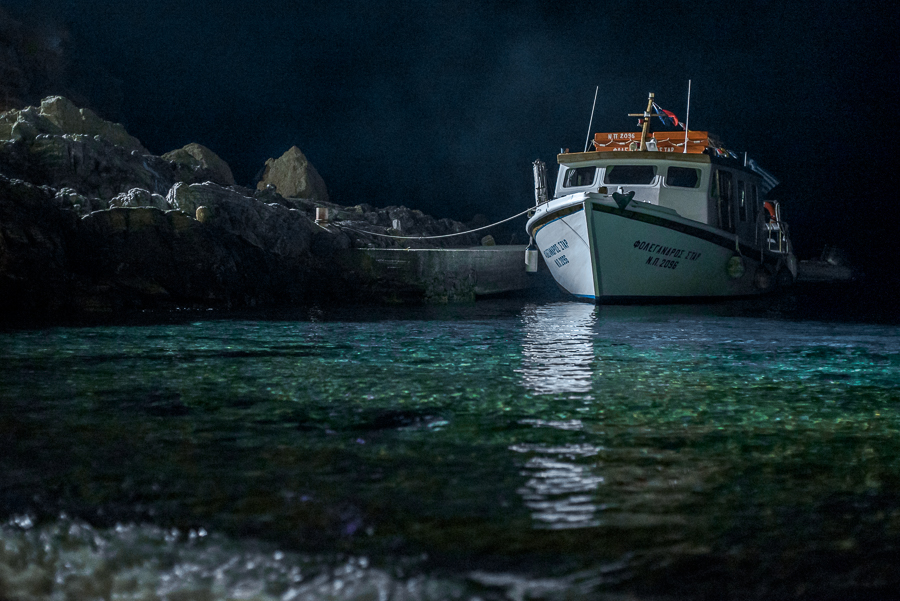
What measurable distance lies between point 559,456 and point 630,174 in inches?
556

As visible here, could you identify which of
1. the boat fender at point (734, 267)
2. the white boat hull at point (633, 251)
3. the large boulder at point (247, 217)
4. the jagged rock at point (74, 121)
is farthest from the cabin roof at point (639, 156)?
the jagged rock at point (74, 121)

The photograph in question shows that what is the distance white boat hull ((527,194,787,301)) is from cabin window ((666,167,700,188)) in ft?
4.14

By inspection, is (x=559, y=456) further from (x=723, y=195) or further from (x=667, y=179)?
(x=723, y=195)

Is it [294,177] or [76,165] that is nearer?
[76,165]

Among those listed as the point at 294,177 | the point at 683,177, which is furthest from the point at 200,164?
the point at 683,177

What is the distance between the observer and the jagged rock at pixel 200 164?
71.2ft

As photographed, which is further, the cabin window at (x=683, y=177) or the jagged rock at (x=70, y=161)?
the cabin window at (x=683, y=177)

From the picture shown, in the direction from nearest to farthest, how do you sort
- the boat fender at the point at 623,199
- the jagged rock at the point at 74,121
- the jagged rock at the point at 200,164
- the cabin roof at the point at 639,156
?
the boat fender at the point at 623,199, the cabin roof at the point at 639,156, the jagged rock at the point at 74,121, the jagged rock at the point at 200,164

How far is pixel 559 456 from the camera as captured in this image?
4.05 meters

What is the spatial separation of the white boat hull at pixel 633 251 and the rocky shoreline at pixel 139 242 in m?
3.96

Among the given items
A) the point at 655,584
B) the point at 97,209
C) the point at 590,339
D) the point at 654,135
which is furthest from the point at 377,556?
the point at 654,135

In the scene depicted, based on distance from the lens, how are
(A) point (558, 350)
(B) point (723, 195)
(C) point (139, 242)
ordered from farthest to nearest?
1. (B) point (723, 195)
2. (C) point (139, 242)
3. (A) point (558, 350)

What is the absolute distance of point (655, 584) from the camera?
245cm

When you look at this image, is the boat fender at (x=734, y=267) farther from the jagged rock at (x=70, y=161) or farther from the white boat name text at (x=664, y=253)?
the jagged rock at (x=70, y=161)
